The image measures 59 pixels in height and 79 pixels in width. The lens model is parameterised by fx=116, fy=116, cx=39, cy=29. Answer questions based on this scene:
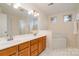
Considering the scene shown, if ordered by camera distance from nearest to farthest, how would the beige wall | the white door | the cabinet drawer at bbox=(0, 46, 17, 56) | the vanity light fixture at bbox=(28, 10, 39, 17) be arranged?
the cabinet drawer at bbox=(0, 46, 17, 56)
the white door
the vanity light fixture at bbox=(28, 10, 39, 17)
the beige wall

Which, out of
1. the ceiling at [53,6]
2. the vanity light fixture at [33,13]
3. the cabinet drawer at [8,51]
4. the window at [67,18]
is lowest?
the cabinet drawer at [8,51]

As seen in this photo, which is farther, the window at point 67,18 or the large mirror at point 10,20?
the window at point 67,18

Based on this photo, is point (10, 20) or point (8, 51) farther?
point (10, 20)

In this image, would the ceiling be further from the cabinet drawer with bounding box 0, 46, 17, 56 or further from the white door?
the cabinet drawer with bounding box 0, 46, 17, 56

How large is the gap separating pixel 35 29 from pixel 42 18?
90 cm

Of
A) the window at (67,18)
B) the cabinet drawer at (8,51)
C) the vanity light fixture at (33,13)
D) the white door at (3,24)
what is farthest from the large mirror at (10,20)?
the window at (67,18)

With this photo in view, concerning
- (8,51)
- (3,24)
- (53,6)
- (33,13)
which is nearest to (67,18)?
(53,6)

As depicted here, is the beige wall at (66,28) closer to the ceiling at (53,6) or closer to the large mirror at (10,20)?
the ceiling at (53,6)

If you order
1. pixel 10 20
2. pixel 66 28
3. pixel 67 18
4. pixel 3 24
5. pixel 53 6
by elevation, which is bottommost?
pixel 66 28

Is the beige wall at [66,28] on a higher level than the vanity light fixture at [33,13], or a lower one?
lower

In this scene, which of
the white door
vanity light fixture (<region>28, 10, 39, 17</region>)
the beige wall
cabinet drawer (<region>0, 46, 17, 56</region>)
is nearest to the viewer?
cabinet drawer (<region>0, 46, 17, 56</region>)

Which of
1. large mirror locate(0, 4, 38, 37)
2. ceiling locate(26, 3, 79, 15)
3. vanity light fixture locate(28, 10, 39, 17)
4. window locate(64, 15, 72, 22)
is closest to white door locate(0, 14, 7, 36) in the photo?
large mirror locate(0, 4, 38, 37)

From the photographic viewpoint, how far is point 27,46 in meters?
3.08

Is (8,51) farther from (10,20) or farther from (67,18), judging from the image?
(67,18)
